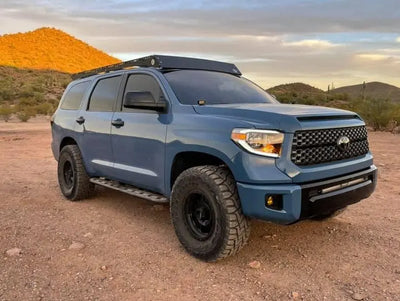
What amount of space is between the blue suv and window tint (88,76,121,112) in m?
0.03

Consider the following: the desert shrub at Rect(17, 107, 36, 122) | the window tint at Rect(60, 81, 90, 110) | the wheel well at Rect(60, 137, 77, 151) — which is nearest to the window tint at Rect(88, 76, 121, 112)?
the window tint at Rect(60, 81, 90, 110)

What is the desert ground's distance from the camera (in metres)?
3.74

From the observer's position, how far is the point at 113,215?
19.7 ft

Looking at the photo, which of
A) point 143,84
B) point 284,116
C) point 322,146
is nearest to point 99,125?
point 143,84

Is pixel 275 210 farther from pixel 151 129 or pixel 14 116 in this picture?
pixel 14 116

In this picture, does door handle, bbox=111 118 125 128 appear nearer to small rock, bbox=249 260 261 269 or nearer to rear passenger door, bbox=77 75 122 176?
rear passenger door, bbox=77 75 122 176

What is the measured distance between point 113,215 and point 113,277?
6.78 ft

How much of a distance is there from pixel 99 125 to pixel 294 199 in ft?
10.4

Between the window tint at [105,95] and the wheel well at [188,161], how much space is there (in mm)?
1577

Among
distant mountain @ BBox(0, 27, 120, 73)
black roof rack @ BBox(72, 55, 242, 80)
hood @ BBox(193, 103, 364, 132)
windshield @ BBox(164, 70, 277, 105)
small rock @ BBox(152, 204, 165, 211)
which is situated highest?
distant mountain @ BBox(0, 27, 120, 73)

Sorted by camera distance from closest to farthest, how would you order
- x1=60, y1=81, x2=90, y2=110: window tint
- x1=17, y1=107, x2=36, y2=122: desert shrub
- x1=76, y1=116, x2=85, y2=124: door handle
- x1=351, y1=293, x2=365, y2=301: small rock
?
x1=351, y1=293, x2=365, y2=301: small rock < x1=76, y1=116, x2=85, y2=124: door handle < x1=60, y1=81, x2=90, y2=110: window tint < x1=17, y1=107, x2=36, y2=122: desert shrub

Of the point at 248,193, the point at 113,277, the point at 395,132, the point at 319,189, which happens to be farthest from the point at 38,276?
the point at 395,132

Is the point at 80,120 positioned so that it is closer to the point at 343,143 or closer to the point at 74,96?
the point at 74,96

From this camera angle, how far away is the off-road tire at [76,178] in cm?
664
